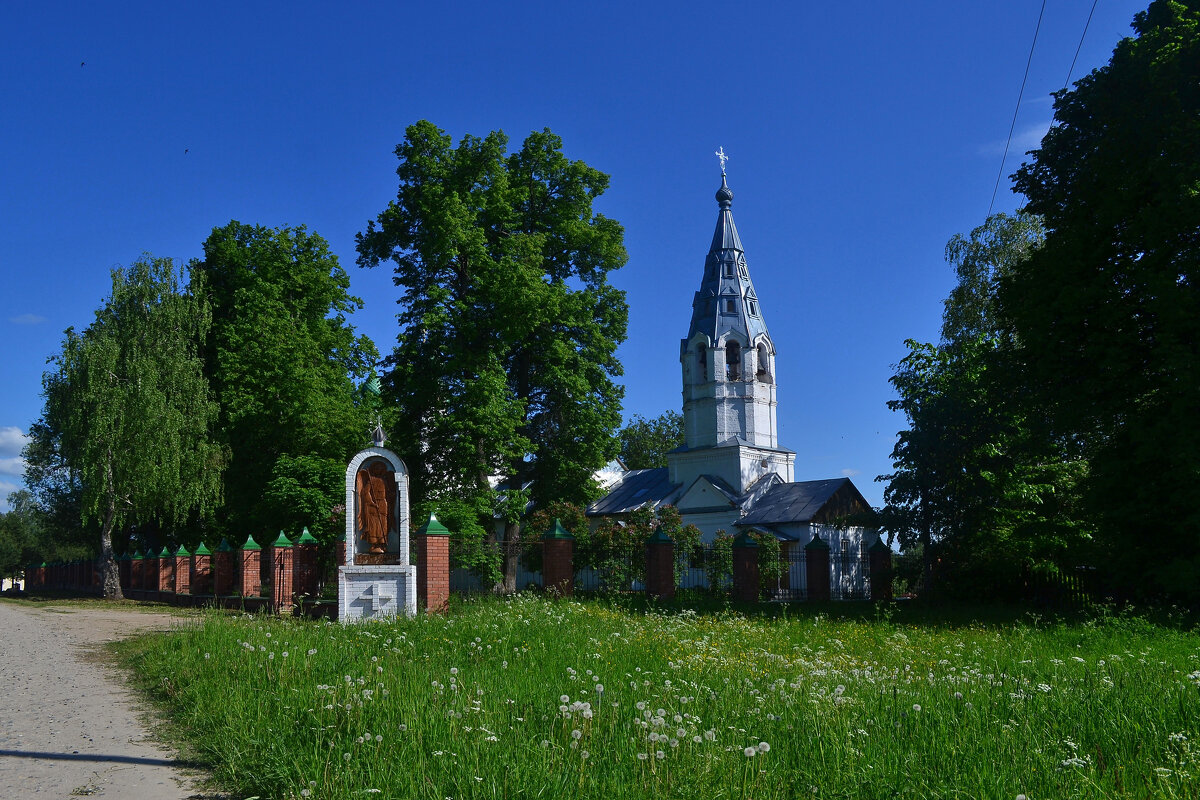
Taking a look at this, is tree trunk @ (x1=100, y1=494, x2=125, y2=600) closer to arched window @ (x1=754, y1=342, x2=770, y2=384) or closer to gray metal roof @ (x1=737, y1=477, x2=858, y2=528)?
gray metal roof @ (x1=737, y1=477, x2=858, y2=528)

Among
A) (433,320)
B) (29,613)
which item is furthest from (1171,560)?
(29,613)

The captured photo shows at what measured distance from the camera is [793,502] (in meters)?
36.4

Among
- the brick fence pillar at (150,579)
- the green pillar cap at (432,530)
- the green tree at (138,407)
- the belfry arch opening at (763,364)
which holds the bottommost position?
the brick fence pillar at (150,579)

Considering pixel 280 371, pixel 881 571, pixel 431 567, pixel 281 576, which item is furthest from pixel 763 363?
pixel 431 567

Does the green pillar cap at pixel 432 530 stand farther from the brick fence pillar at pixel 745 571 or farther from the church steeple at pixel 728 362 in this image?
the church steeple at pixel 728 362

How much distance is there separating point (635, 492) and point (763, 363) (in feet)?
28.5

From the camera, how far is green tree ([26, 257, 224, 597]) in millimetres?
26422

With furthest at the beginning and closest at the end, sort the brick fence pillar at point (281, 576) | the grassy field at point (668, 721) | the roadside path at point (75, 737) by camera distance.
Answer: the brick fence pillar at point (281, 576), the roadside path at point (75, 737), the grassy field at point (668, 721)

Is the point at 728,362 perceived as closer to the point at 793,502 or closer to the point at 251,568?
the point at 793,502

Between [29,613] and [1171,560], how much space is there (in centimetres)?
2448

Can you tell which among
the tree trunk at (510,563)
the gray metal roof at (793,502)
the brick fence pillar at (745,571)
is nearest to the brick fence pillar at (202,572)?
the tree trunk at (510,563)

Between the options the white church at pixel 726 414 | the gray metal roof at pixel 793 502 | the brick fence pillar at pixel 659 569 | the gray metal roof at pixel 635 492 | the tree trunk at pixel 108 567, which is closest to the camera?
the brick fence pillar at pixel 659 569

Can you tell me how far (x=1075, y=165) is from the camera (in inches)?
677

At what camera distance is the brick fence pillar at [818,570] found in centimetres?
2228
